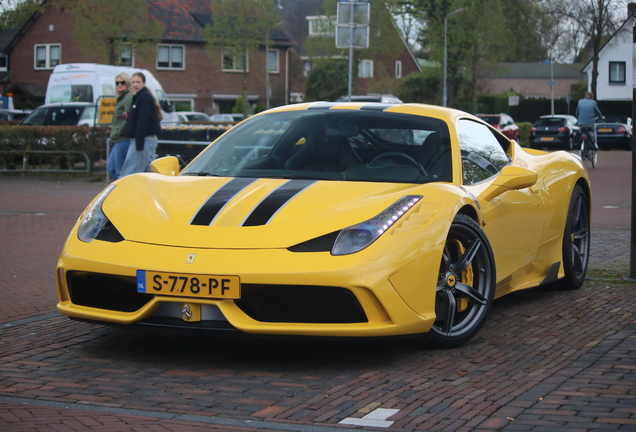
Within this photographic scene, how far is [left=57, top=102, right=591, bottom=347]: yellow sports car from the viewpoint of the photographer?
13.8 ft

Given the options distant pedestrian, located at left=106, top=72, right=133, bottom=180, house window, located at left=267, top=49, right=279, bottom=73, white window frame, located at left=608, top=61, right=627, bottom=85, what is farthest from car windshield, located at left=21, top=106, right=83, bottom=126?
white window frame, located at left=608, top=61, right=627, bottom=85

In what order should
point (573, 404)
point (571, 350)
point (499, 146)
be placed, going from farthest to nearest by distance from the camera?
point (499, 146) < point (571, 350) < point (573, 404)

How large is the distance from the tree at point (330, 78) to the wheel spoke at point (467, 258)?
55061mm

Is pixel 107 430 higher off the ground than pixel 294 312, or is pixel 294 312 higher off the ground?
pixel 294 312

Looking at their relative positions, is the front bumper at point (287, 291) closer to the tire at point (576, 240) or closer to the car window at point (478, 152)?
the car window at point (478, 152)

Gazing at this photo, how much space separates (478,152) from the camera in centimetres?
568

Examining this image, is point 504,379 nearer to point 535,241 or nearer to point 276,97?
point 535,241

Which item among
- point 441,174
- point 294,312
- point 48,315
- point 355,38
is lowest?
point 48,315

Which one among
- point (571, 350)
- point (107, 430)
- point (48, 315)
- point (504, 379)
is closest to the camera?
point (107, 430)

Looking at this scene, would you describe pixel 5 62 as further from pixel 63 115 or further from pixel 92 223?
pixel 92 223

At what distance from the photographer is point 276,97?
6262cm

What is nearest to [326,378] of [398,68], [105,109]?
[105,109]

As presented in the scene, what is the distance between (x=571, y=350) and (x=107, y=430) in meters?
2.54

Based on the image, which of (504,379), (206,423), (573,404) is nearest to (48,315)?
(206,423)
